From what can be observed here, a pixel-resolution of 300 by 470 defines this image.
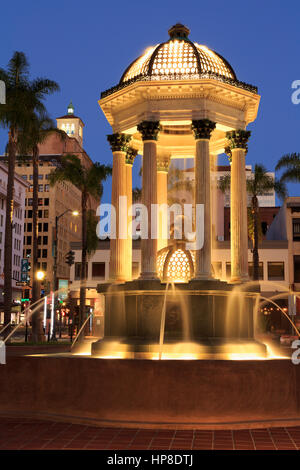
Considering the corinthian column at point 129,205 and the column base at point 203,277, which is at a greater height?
the corinthian column at point 129,205

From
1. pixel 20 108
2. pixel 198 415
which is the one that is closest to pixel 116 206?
pixel 198 415

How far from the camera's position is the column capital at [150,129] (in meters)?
18.8

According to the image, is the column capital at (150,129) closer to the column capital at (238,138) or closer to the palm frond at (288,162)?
the column capital at (238,138)

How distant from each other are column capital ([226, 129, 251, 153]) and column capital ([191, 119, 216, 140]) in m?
1.52

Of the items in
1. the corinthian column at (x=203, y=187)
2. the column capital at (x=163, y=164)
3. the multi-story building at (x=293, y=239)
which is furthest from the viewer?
the multi-story building at (x=293, y=239)

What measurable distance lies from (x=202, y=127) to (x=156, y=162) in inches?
80.9

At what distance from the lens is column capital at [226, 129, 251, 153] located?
782 inches

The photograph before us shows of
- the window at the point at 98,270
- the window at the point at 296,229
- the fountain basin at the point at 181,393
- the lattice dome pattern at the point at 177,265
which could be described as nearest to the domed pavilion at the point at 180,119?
the lattice dome pattern at the point at 177,265

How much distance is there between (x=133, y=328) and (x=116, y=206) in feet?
15.4

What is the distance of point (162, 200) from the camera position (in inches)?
861

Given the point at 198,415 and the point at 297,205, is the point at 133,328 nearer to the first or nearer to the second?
the point at 198,415

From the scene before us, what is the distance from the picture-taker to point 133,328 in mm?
17922

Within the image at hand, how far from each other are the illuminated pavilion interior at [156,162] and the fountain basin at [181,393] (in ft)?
21.6
